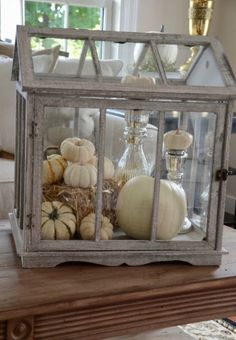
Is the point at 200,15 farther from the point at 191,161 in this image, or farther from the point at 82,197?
the point at 82,197

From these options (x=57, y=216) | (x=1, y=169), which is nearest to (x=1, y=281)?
(x=57, y=216)

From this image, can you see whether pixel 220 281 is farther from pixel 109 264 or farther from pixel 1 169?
pixel 1 169

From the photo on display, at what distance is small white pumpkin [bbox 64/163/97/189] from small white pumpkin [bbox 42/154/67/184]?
0.04ft

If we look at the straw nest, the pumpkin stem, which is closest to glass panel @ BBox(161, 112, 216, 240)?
the straw nest

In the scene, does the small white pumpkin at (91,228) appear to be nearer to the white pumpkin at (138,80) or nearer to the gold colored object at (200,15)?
the white pumpkin at (138,80)

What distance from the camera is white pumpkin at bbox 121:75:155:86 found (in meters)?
0.96

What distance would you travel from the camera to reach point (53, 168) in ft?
3.13

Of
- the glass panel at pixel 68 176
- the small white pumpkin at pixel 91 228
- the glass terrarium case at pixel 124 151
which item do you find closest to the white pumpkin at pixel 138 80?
the glass terrarium case at pixel 124 151

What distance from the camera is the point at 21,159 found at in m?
1.04

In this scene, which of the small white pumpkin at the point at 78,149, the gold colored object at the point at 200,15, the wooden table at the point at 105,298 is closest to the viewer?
the wooden table at the point at 105,298

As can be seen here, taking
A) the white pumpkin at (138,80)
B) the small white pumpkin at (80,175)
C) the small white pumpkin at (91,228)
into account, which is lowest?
the small white pumpkin at (91,228)

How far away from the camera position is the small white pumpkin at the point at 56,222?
95 centimetres

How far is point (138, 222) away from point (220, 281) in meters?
0.19

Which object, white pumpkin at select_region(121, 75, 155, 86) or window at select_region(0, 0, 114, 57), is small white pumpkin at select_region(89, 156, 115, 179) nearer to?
white pumpkin at select_region(121, 75, 155, 86)
